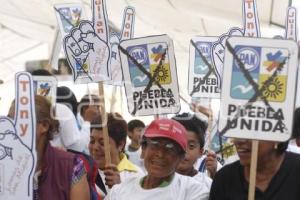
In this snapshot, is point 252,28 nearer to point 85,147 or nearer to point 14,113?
point 85,147

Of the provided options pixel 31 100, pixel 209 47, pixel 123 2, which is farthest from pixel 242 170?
pixel 123 2

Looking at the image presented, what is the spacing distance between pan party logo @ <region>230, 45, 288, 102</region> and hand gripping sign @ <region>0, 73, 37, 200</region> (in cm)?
82

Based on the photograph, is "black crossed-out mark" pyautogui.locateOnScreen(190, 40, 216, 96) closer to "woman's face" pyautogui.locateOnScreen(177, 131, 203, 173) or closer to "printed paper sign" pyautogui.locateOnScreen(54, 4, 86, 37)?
"printed paper sign" pyautogui.locateOnScreen(54, 4, 86, 37)

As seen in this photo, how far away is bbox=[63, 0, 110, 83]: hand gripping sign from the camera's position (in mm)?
4059

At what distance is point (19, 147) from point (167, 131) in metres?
0.61

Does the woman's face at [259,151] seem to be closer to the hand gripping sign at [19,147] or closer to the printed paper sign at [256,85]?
the printed paper sign at [256,85]

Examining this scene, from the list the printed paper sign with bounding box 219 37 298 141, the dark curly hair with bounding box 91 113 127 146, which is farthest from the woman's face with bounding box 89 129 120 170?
the printed paper sign with bounding box 219 37 298 141

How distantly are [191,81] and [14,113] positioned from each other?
2.08 meters

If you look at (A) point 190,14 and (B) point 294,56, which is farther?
(A) point 190,14

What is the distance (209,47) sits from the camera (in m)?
4.76

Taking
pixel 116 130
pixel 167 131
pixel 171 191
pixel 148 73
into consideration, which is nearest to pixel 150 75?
pixel 148 73

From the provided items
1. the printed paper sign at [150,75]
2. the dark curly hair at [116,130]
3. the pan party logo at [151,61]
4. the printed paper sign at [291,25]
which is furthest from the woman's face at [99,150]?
the printed paper sign at [291,25]

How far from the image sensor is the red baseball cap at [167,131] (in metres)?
2.83

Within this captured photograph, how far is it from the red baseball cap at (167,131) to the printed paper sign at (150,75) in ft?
2.79
